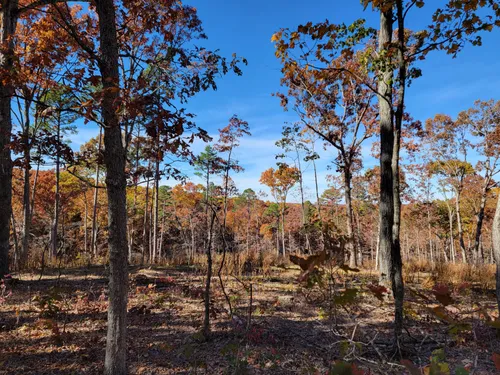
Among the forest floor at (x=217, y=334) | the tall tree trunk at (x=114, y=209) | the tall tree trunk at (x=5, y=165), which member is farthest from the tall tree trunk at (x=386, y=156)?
the tall tree trunk at (x=5, y=165)

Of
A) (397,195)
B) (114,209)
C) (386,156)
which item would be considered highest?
(386,156)

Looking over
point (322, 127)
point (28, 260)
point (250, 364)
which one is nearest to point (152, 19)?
point (250, 364)

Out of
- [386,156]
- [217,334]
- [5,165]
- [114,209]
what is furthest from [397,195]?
[5,165]

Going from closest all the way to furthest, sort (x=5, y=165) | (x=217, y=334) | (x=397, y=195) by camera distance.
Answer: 1. (x=397, y=195)
2. (x=217, y=334)
3. (x=5, y=165)

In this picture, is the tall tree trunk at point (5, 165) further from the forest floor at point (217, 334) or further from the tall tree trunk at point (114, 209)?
the tall tree trunk at point (114, 209)

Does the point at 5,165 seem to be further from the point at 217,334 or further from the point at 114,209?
the point at 217,334

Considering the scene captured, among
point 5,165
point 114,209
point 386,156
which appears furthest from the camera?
point 5,165

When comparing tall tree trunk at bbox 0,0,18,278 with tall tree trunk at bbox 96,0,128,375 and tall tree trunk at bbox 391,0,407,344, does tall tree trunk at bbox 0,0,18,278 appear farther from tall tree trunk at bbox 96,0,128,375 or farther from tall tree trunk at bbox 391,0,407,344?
tall tree trunk at bbox 391,0,407,344

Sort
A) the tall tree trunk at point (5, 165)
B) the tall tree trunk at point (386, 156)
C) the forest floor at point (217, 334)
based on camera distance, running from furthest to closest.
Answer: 1. the tall tree trunk at point (5, 165)
2. the tall tree trunk at point (386, 156)
3. the forest floor at point (217, 334)

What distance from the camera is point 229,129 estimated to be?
17.9m

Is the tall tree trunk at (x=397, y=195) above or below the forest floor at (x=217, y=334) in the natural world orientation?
above

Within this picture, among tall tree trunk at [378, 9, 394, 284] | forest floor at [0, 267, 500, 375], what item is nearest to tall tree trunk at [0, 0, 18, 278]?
forest floor at [0, 267, 500, 375]

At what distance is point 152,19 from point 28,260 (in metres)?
8.73

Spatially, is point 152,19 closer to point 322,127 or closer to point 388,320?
point 388,320
